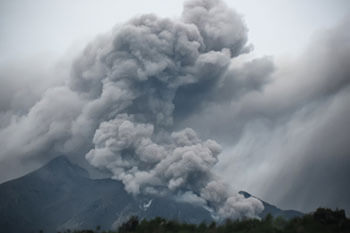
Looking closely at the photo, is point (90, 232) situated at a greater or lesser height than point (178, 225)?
lesser

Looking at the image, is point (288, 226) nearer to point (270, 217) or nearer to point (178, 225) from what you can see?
point (270, 217)

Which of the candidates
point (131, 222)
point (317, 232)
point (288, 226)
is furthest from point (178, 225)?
point (317, 232)

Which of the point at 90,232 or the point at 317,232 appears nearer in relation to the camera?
the point at 317,232

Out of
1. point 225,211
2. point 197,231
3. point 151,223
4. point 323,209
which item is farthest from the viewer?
point 225,211

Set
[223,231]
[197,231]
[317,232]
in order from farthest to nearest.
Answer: [197,231]
[223,231]
[317,232]

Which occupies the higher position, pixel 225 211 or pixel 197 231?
pixel 225 211

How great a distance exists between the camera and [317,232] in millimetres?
16734

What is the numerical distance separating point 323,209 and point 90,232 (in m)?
14.6

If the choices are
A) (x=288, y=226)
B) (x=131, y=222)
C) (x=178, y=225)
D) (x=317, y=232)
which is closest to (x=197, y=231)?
(x=178, y=225)

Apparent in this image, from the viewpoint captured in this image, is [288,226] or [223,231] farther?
[223,231]

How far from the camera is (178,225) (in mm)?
22406

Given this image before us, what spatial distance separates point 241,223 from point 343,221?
563cm

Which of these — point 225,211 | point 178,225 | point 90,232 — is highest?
point 225,211

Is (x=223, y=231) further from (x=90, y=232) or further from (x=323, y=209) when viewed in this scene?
(x=90, y=232)
